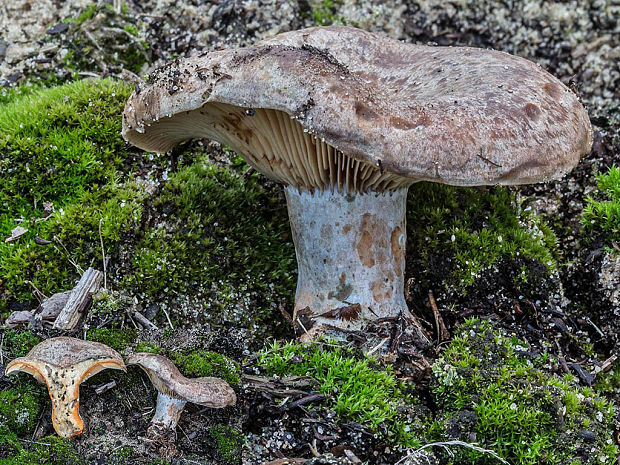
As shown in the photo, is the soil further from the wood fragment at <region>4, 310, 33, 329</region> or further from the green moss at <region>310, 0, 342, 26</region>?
the wood fragment at <region>4, 310, 33, 329</region>

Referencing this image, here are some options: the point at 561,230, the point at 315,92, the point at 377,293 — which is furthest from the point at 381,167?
the point at 561,230

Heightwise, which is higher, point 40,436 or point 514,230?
point 514,230

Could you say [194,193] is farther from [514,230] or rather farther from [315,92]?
[514,230]

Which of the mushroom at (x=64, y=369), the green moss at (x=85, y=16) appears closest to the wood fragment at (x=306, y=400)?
the mushroom at (x=64, y=369)

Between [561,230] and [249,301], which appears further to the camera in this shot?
[561,230]

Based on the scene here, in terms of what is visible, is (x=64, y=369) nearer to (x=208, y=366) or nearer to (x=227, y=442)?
(x=208, y=366)

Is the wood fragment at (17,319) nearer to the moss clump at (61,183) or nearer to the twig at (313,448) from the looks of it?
the moss clump at (61,183)
